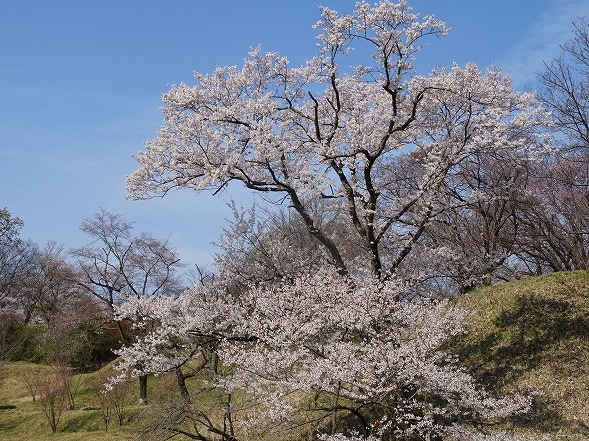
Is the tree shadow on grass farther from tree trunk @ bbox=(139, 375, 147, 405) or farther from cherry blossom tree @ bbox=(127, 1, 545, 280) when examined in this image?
tree trunk @ bbox=(139, 375, 147, 405)

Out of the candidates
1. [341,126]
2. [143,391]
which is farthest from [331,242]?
[143,391]

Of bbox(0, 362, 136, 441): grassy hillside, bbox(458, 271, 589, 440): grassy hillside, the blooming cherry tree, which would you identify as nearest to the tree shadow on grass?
bbox(458, 271, 589, 440): grassy hillside

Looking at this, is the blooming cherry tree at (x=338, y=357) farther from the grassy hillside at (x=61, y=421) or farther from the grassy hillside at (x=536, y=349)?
the grassy hillside at (x=61, y=421)

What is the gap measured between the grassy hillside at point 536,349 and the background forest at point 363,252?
7 cm

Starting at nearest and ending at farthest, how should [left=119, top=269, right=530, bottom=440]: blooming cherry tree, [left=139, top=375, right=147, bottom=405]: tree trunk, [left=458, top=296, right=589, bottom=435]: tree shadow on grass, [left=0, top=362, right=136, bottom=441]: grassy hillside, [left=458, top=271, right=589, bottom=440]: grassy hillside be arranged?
1. [left=119, top=269, right=530, bottom=440]: blooming cherry tree
2. [left=458, top=271, right=589, bottom=440]: grassy hillside
3. [left=458, top=296, right=589, bottom=435]: tree shadow on grass
4. [left=0, top=362, right=136, bottom=441]: grassy hillside
5. [left=139, top=375, right=147, bottom=405]: tree trunk

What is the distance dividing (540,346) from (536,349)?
118mm

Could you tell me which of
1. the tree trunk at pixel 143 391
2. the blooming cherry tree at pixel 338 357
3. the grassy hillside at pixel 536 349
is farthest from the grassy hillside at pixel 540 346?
the tree trunk at pixel 143 391

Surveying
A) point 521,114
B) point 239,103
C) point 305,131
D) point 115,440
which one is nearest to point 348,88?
point 305,131

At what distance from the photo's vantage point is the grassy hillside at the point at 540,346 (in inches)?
376

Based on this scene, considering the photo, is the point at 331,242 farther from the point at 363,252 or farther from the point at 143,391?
the point at 143,391

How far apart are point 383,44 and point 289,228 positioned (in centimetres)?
684

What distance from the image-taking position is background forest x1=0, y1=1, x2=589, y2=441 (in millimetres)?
9641

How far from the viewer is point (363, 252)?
15.1 metres

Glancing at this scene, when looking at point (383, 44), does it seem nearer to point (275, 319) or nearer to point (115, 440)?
point (275, 319)
